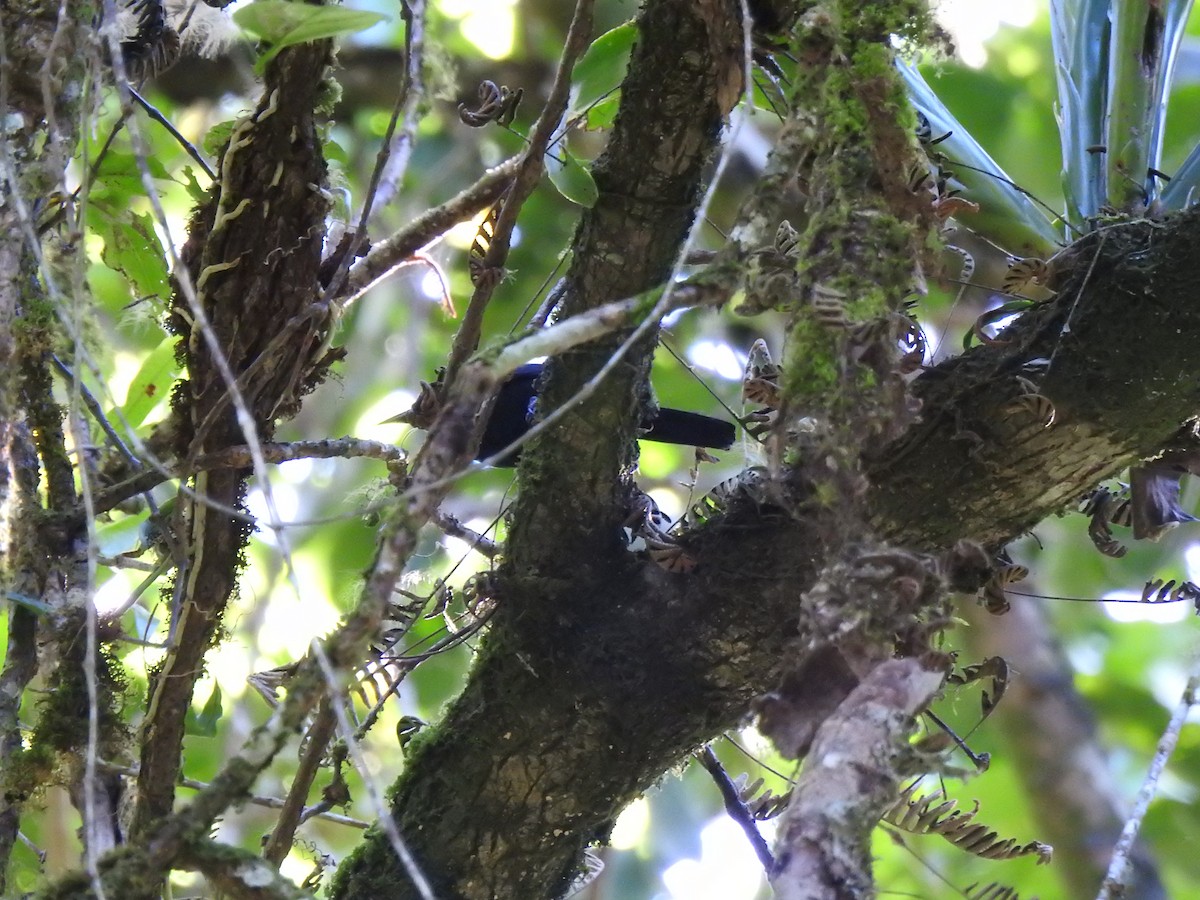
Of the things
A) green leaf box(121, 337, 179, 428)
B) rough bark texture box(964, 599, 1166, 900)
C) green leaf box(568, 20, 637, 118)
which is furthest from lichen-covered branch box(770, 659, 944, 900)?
rough bark texture box(964, 599, 1166, 900)

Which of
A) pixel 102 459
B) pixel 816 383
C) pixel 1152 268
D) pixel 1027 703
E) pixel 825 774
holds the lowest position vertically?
pixel 825 774

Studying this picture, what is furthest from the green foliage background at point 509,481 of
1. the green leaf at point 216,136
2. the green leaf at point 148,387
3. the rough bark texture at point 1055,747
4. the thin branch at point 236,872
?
the thin branch at point 236,872

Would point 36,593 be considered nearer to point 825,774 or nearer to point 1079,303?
point 825,774

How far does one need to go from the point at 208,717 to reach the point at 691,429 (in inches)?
36.8

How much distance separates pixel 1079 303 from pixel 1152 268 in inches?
3.5

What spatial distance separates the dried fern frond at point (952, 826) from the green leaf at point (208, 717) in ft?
3.58

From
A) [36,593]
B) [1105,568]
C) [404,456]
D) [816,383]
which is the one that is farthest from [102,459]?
[1105,568]

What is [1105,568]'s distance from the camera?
3756 mm

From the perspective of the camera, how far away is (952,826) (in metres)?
1.26

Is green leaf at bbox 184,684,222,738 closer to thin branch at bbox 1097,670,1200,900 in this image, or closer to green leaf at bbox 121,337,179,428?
green leaf at bbox 121,337,179,428

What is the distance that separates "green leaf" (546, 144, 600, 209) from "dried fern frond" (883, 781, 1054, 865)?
0.76m

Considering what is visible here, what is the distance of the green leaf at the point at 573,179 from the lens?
1.37m

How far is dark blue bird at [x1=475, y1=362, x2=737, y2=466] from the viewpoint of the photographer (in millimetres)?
1937

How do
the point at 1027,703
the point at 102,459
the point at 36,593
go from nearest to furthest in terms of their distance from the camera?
1. the point at 36,593
2. the point at 102,459
3. the point at 1027,703
